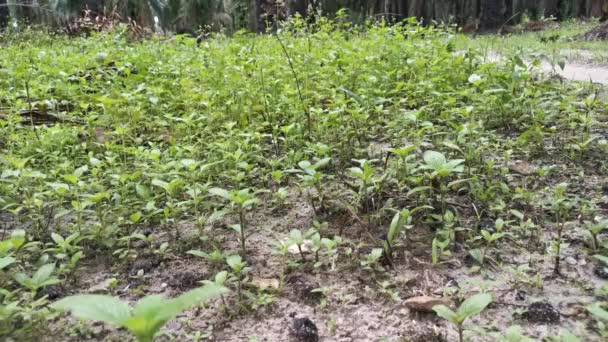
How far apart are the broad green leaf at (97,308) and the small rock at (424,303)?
927mm

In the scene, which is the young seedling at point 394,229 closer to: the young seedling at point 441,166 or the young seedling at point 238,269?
the young seedling at point 441,166

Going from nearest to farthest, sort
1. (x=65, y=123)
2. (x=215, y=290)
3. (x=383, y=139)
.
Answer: (x=215, y=290), (x=383, y=139), (x=65, y=123)

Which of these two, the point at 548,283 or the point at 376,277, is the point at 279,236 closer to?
the point at 376,277

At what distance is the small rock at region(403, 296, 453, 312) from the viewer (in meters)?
1.53

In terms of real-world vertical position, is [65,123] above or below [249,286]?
above

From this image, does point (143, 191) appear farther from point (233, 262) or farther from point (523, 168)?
point (523, 168)

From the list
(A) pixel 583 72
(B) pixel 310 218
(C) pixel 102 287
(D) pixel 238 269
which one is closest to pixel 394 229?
(B) pixel 310 218

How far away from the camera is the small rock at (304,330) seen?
144 cm

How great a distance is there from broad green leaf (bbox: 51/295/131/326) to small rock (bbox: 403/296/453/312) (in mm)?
927

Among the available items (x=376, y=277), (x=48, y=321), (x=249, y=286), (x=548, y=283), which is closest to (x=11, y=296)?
(x=48, y=321)

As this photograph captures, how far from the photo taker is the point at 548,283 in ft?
5.44

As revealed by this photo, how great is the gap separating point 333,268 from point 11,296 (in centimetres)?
106

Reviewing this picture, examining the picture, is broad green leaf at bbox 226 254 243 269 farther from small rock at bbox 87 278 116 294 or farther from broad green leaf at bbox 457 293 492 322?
broad green leaf at bbox 457 293 492 322

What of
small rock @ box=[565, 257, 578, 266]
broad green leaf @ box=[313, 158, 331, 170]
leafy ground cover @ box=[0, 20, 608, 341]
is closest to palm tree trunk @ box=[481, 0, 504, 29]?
leafy ground cover @ box=[0, 20, 608, 341]
